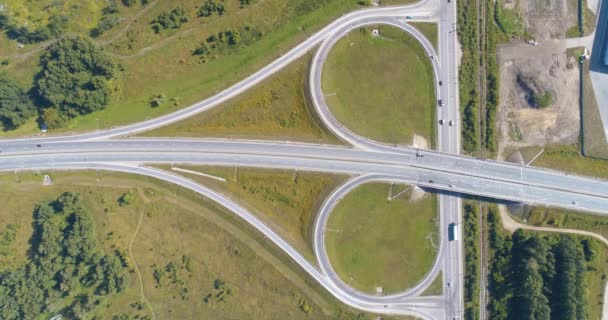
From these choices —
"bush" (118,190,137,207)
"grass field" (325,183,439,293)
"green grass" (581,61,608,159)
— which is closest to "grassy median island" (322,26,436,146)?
"grass field" (325,183,439,293)

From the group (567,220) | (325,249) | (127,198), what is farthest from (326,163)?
(567,220)

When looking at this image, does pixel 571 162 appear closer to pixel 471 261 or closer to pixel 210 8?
pixel 471 261

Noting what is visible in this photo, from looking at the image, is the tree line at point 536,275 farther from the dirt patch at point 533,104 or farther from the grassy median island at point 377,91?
the grassy median island at point 377,91

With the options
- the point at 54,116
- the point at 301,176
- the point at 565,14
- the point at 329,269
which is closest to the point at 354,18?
the point at 301,176

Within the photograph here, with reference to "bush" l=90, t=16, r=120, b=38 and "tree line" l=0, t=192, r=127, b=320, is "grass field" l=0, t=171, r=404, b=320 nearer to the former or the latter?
"tree line" l=0, t=192, r=127, b=320

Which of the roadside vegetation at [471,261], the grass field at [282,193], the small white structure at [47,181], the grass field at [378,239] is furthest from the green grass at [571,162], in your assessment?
the small white structure at [47,181]

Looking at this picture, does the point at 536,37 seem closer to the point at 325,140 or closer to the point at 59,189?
the point at 325,140
